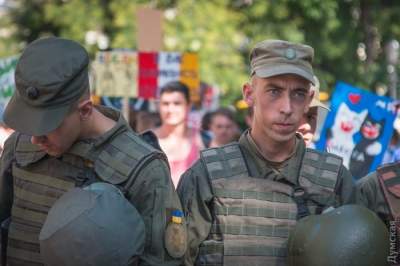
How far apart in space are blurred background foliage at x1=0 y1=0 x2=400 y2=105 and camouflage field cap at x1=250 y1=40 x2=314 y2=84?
1300 cm

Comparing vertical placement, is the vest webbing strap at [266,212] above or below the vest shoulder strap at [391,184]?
below

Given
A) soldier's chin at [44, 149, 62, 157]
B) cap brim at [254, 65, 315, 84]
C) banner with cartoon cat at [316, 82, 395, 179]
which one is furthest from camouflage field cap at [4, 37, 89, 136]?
banner with cartoon cat at [316, 82, 395, 179]

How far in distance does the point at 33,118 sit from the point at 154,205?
21.9 inches

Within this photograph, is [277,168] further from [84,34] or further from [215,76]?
[84,34]

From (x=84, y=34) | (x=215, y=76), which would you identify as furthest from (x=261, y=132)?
(x=84, y=34)

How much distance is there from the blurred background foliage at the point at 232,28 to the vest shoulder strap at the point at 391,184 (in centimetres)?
1293

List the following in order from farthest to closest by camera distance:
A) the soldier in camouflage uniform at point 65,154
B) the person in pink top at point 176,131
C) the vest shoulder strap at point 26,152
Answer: the person in pink top at point 176,131 < the vest shoulder strap at point 26,152 < the soldier in camouflage uniform at point 65,154

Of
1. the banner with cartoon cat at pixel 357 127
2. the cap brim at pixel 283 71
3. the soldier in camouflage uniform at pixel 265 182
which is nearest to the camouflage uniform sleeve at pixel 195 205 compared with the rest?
the soldier in camouflage uniform at pixel 265 182

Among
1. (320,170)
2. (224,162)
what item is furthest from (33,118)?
(320,170)

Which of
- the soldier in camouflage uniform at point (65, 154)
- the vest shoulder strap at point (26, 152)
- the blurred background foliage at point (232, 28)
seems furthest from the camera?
the blurred background foliage at point (232, 28)

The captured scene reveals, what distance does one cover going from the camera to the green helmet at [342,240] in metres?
3.19

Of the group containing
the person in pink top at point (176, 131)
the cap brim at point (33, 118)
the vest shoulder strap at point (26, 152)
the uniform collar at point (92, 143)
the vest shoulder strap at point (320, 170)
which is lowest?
the person in pink top at point (176, 131)

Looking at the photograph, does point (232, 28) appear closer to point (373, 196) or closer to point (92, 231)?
point (373, 196)

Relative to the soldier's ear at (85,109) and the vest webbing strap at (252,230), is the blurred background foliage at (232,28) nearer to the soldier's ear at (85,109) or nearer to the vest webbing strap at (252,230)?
the vest webbing strap at (252,230)
